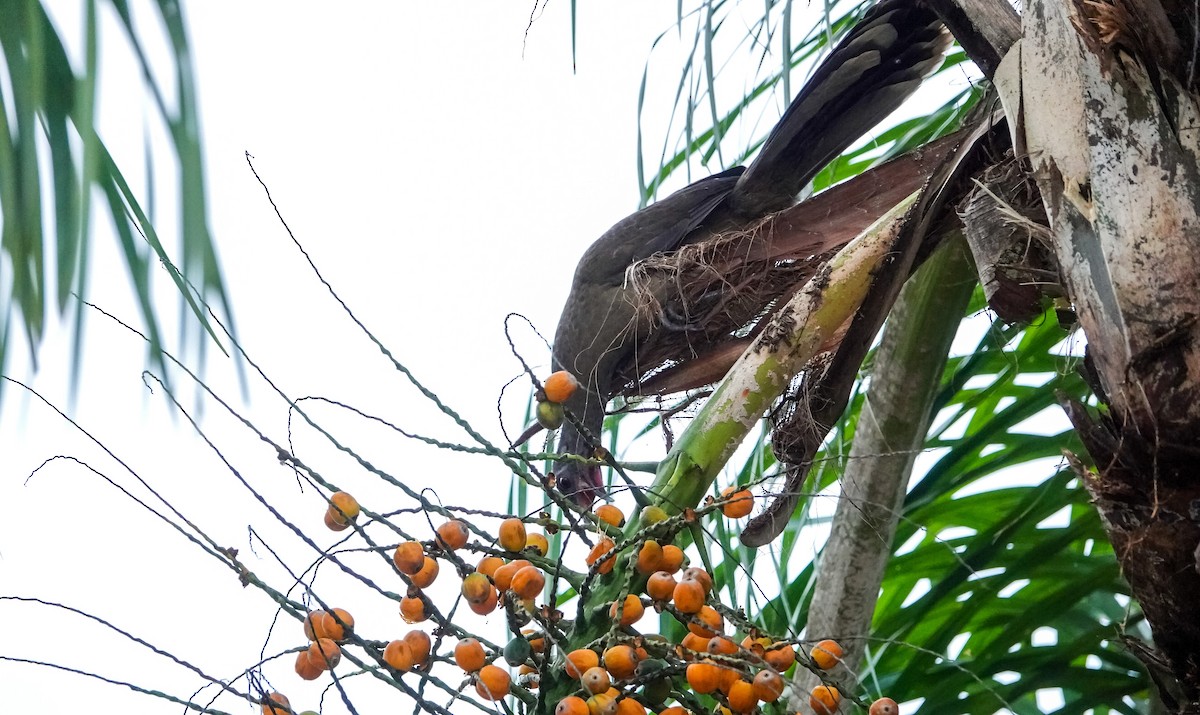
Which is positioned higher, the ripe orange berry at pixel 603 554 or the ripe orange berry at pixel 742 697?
the ripe orange berry at pixel 603 554

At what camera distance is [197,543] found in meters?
0.65

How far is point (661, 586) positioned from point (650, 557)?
31mm

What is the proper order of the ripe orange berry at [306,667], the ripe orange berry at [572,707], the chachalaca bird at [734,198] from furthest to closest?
the chachalaca bird at [734,198] → the ripe orange berry at [306,667] → the ripe orange berry at [572,707]

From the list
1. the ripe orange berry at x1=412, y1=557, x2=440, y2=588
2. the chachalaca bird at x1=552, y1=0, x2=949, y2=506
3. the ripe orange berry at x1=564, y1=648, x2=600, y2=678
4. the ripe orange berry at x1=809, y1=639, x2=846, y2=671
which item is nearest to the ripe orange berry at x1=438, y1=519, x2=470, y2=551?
the ripe orange berry at x1=412, y1=557, x2=440, y2=588

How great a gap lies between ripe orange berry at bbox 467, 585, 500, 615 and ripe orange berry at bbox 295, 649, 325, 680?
11 centimetres

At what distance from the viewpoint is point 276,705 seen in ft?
2.03

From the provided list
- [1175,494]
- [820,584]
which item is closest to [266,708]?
[1175,494]

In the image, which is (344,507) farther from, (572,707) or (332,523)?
(572,707)

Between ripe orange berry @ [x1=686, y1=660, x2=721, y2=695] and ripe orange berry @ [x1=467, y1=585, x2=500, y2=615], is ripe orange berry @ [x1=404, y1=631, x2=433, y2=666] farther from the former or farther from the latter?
ripe orange berry @ [x1=686, y1=660, x2=721, y2=695]

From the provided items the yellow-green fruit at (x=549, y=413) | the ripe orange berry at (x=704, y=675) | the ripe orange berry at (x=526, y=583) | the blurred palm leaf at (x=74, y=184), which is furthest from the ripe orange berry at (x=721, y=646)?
the blurred palm leaf at (x=74, y=184)

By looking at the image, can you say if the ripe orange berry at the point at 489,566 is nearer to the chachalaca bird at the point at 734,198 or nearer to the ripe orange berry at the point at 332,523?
the ripe orange berry at the point at 332,523

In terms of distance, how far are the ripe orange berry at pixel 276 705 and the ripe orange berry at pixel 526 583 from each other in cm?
15

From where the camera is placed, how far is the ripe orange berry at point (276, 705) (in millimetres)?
617

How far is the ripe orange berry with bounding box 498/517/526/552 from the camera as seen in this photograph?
0.70 meters
